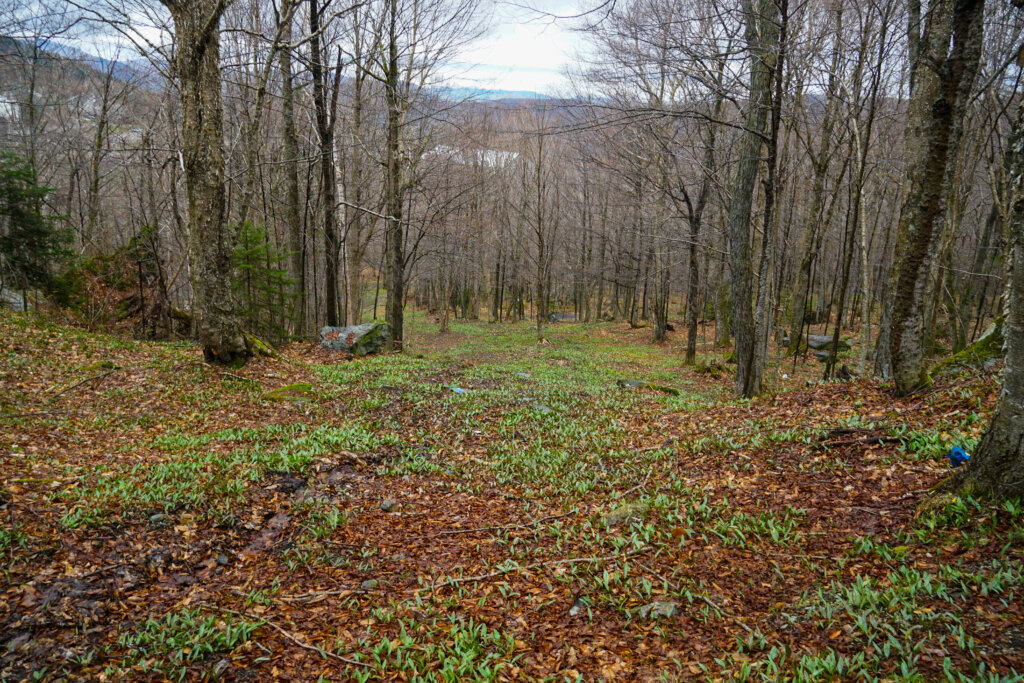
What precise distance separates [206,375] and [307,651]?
6938 mm

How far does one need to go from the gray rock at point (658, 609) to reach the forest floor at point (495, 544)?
0.02 meters

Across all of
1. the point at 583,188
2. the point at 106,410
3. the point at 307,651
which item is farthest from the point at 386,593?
the point at 583,188

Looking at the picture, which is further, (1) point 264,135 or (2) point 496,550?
(1) point 264,135

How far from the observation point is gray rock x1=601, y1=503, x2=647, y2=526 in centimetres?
482

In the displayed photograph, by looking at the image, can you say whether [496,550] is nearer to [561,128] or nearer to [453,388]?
[561,128]

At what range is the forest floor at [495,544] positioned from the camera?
10.1 feet

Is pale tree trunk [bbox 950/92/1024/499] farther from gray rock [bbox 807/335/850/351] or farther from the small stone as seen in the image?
gray rock [bbox 807/335/850/351]

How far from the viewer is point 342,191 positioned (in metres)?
18.5

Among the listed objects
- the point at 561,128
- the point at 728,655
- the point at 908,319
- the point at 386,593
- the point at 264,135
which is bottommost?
the point at 386,593

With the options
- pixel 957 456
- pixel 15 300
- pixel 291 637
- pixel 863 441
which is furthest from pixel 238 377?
pixel 957 456

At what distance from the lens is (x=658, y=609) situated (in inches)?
141

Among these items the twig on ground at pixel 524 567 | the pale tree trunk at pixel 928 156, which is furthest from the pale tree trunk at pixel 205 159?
the pale tree trunk at pixel 928 156

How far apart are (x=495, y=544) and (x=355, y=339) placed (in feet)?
34.5

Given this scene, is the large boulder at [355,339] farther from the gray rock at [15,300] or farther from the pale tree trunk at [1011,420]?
the pale tree trunk at [1011,420]
